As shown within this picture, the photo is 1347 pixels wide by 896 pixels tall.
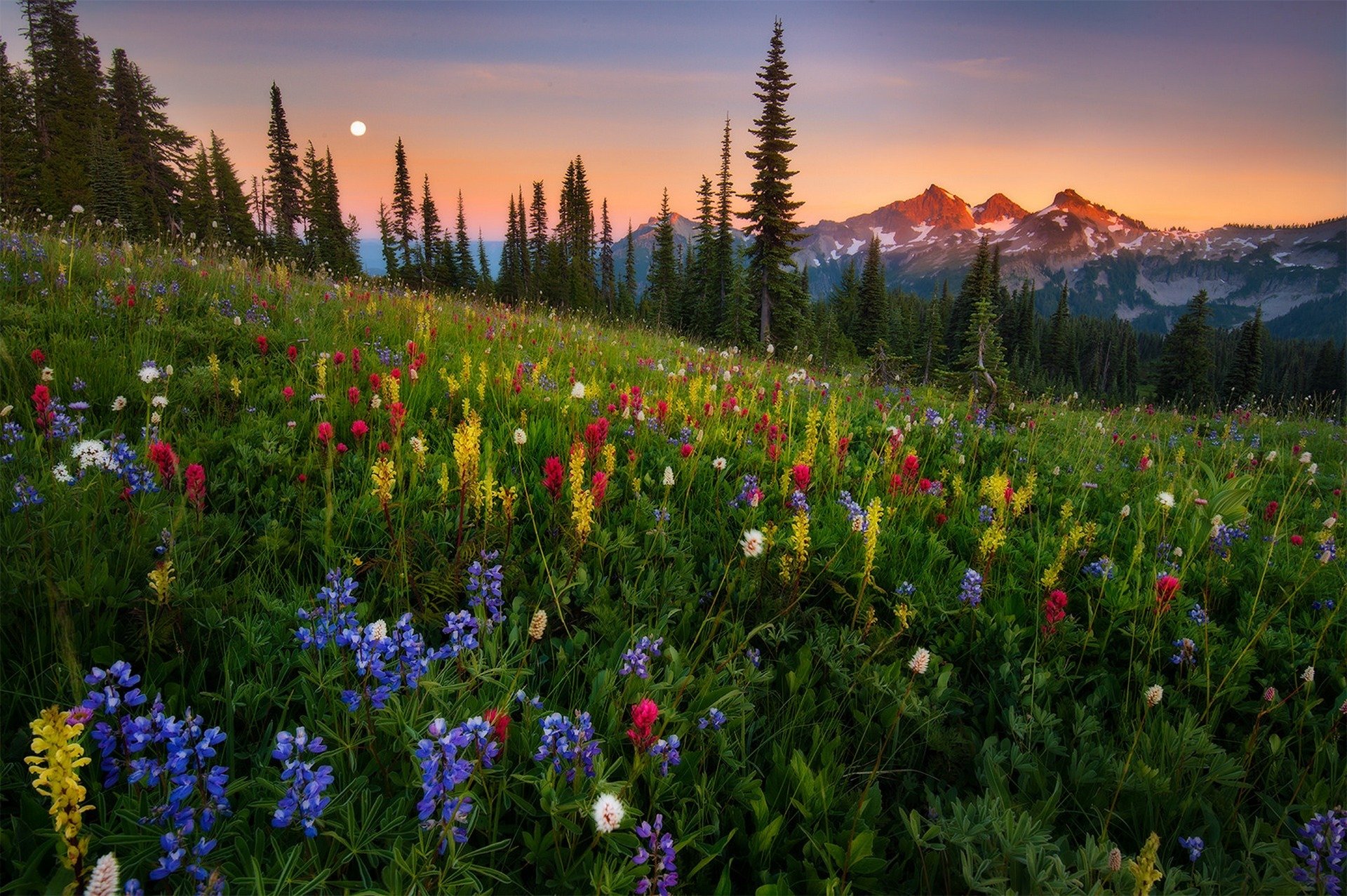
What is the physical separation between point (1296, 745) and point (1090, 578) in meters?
0.96

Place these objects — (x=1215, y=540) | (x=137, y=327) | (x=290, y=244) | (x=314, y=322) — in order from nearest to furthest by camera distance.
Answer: (x=1215, y=540) → (x=137, y=327) → (x=314, y=322) → (x=290, y=244)

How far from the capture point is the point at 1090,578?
3.07m

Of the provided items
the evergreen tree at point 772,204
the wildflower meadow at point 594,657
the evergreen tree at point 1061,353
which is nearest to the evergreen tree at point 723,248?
the evergreen tree at point 772,204

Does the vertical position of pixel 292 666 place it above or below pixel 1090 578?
above

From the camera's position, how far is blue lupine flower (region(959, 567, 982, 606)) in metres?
2.65

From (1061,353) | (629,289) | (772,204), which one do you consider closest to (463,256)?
(629,289)

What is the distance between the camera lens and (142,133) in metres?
38.1

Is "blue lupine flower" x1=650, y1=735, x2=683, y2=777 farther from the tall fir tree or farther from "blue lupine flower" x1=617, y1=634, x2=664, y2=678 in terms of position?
the tall fir tree

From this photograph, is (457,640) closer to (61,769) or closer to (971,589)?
(61,769)

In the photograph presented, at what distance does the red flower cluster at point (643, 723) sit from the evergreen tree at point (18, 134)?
50.2 meters

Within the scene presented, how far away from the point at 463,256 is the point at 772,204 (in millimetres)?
52056

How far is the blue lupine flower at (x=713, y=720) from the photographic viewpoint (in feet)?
6.10

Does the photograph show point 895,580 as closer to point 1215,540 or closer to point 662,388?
point 1215,540

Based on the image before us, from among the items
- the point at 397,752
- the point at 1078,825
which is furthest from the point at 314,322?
the point at 1078,825
